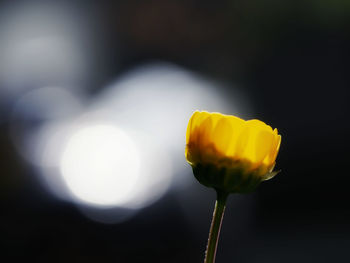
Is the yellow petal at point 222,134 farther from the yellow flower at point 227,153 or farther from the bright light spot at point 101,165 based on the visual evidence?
the bright light spot at point 101,165

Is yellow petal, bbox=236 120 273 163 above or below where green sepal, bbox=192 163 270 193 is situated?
above

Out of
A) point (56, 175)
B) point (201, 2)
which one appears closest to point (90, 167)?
point (56, 175)

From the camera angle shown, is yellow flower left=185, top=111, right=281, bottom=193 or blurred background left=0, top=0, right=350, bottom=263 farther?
blurred background left=0, top=0, right=350, bottom=263

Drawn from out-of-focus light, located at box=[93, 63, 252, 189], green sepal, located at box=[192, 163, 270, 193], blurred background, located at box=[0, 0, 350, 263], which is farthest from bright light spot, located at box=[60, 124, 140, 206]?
green sepal, located at box=[192, 163, 270, 193]

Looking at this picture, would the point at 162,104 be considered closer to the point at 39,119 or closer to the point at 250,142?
the point at 39,119

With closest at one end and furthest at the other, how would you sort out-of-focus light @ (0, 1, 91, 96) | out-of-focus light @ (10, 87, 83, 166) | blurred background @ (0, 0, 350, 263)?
1. blurred background @ (0, 0, 350, 263)
2. out-of-focus light @ (10, 87, 83, 166)
3. out-of-focus light @ (0, 1, 91, 96)

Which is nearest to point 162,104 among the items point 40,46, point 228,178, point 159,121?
point 159,121

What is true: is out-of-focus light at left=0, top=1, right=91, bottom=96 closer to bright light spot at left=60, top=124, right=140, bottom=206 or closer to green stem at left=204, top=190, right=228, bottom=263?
bright light spot at left=60, top=124, right=140, bottom=206

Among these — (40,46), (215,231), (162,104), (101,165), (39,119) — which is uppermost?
(40,46)

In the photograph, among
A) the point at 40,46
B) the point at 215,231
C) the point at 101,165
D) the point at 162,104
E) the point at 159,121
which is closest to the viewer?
the point at 215,231
